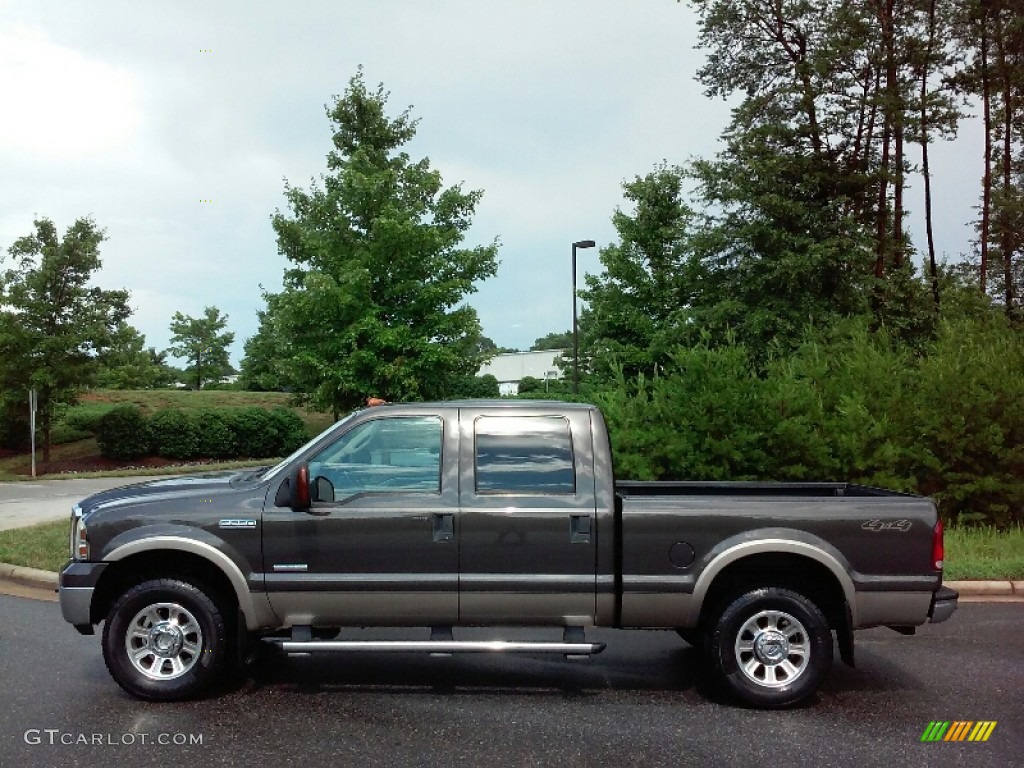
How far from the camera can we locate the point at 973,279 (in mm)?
33031

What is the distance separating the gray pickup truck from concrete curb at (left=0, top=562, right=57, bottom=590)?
14.3 ft

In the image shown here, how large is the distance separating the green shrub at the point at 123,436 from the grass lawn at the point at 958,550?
64.2 ft

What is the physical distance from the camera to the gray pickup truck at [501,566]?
5.36 meters

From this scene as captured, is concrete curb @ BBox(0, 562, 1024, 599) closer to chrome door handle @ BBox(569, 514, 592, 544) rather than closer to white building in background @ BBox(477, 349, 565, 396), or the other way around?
chrome door handle @ BBox(569, 514, 592, 544)

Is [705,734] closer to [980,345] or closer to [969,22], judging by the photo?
[980,345]

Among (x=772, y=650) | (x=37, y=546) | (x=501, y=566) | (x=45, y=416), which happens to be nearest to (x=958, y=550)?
(x=772, y=650)

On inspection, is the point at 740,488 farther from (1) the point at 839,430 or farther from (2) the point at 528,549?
(1) the point at 839,430

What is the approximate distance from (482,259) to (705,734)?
19345 millimetres

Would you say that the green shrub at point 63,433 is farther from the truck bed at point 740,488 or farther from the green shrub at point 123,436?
the truck bed at point 740,488

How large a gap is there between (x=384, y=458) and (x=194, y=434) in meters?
28.9

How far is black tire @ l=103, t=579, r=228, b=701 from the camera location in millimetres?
5418

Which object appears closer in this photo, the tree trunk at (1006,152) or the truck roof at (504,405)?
the truck roof at (504,405)

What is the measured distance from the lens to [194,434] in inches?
1276

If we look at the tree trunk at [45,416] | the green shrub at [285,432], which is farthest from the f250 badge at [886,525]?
the green shrub at [285,432]
